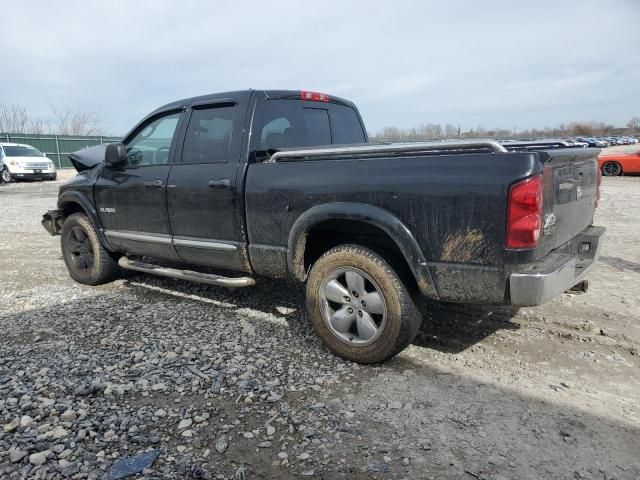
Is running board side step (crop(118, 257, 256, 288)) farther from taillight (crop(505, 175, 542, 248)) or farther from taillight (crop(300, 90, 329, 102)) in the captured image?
taillight (crop(505, 175, 542, 248))

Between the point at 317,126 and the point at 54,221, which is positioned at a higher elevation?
the point at 317,126

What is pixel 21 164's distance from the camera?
69.6ft

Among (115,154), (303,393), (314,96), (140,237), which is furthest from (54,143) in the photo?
(303,393)

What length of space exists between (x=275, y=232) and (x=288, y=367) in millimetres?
1048

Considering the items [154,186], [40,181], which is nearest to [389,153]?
[154,186]

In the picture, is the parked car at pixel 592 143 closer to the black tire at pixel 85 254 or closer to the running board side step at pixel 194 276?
the running board side step at pixel 194 276

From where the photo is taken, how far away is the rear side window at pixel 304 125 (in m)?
4.26

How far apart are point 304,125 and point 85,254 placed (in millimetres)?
3136

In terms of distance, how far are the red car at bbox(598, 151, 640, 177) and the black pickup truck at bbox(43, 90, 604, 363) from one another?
62.6 feet

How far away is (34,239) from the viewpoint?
28.4ft

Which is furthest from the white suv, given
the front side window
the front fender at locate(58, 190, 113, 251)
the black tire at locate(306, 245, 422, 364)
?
the black tire at locate(306, 245, 422, 364)

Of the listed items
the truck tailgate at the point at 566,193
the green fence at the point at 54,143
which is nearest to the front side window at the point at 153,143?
the truck tailgate at the point at 566,193

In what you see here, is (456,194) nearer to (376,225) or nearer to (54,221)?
(376,225)

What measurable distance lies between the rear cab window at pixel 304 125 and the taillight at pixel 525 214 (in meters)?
2.20
